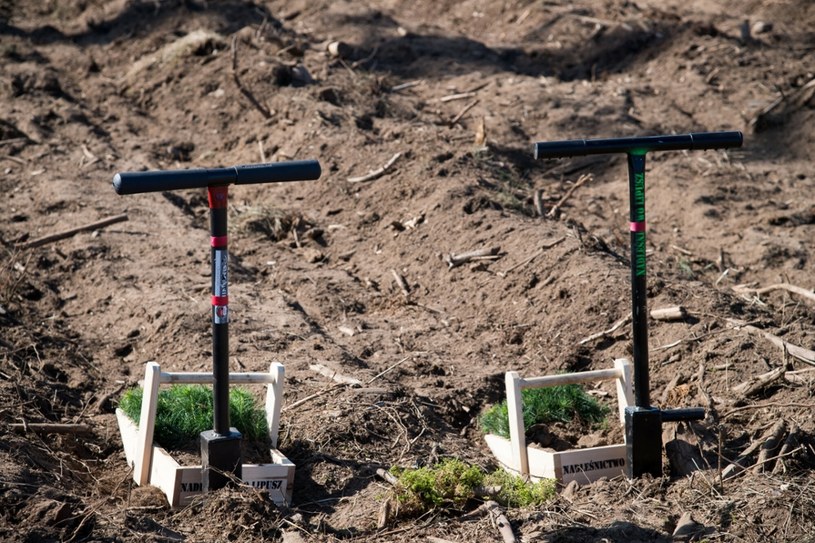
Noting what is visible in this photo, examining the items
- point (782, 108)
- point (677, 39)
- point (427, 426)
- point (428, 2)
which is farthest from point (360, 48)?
point (427, 426)

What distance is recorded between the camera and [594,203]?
10.2 metres

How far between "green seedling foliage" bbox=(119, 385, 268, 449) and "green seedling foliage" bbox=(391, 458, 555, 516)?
92 centimetres

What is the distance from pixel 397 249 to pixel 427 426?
3218 millimetres

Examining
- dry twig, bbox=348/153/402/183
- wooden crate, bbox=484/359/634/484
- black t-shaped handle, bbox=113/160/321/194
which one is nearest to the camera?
black t-shaped handle, bbox=113/160/321/194

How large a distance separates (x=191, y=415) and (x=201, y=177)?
61.7 inches

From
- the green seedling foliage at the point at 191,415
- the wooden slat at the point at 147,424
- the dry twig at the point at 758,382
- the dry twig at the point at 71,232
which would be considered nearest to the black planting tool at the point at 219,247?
the wooden slat at the point at 147,424

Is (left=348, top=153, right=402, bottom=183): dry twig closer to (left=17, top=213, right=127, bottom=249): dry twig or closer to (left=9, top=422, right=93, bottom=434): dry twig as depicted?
(left=17, top=213, right=127, bottom=249): dry twig

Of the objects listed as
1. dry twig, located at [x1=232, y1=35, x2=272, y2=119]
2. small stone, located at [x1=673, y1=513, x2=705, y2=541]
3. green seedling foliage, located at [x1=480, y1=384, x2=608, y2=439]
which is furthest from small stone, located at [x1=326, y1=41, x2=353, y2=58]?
small stone, located at [x1=673, y1=513, x2=705, y2=541]

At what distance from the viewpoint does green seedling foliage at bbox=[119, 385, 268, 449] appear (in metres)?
5.45

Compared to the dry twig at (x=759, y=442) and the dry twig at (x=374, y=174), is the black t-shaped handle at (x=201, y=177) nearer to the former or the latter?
the dry twig at (x=759, y=442)

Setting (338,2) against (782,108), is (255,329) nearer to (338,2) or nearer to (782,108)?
(782,108)

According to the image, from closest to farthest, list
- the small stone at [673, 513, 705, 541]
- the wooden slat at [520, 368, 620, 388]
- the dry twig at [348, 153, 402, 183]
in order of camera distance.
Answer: the small stone at [673, 513, 705, 541]
the wooden slat at [520, 368, 620, 388]
the dry twig at [348, 153, 402, 183]

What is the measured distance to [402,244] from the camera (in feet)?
29.6

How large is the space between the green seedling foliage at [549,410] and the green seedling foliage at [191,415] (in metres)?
1.32
